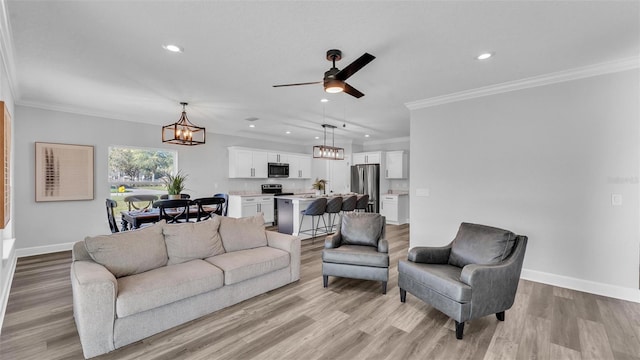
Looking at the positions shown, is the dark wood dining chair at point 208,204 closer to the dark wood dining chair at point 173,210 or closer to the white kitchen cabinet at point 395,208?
the dark wood dining chair at point 173,210

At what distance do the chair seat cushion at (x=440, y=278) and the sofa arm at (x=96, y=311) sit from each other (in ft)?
8.45

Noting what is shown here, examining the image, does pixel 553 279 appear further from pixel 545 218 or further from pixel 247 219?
pixel 247 219

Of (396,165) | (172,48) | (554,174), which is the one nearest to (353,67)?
(172,48)

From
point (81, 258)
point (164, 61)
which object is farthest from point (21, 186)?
point (164, 61)

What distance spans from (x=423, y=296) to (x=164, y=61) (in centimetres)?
360

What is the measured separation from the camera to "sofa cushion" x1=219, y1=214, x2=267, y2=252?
3316 millimetres

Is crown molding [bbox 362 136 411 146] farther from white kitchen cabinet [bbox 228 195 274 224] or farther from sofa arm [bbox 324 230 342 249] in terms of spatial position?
sofa arm [bbox 324 230 342 249]

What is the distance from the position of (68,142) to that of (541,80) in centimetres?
737

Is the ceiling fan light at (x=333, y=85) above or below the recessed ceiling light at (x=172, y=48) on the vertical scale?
below

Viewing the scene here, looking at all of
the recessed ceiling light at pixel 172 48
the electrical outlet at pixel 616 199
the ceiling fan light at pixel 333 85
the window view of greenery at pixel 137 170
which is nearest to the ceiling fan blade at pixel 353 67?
the ceiling fan light at pixel 333 85

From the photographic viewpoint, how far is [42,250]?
4754 millimetres

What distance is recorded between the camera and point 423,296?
2658 mm

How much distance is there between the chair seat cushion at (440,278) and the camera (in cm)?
231

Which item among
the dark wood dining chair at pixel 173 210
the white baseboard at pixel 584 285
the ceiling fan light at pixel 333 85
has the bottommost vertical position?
the white baseboard at pixel 584 285
